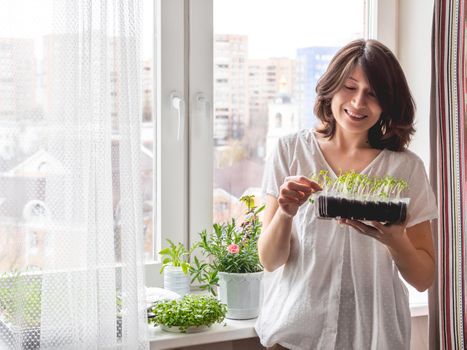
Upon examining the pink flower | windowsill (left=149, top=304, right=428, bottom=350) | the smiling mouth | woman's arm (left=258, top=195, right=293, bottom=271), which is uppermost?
the smiling mouth

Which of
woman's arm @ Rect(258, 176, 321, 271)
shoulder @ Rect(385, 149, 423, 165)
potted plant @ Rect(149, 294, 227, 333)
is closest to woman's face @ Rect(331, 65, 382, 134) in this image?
shoulder @ Rect(385, 149, 423, 165)

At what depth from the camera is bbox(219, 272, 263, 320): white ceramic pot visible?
1.96 meters

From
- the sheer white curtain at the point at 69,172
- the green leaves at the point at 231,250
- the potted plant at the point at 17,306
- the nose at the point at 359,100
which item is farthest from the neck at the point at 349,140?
the potted plant at the point at 17,306

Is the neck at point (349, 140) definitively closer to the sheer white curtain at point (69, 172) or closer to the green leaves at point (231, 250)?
the green leaves at point (231, 250)

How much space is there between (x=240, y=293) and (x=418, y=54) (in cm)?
101

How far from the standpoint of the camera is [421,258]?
1717 millimetres

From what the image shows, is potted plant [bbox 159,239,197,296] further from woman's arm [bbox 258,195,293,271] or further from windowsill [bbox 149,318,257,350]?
woman's arm [bbox 258,195,293,271]

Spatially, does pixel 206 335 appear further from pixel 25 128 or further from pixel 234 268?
pixel 25 128

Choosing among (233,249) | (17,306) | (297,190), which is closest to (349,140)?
A: (297,190)

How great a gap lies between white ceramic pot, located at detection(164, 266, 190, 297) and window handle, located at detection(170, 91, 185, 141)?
386 mm

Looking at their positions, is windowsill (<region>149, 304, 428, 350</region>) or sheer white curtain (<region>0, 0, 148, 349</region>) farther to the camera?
windowsill (<region>149, 304, 428, 350</region>)

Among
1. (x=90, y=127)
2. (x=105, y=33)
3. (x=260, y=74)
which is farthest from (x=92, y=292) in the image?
(x=260, y=74)

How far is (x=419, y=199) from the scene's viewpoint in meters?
1.75

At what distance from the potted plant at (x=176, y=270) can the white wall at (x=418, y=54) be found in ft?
2.92
